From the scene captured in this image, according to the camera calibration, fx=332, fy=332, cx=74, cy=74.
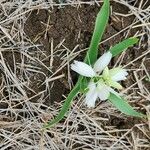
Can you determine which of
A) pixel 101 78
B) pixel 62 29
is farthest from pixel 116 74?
pixel 62 29

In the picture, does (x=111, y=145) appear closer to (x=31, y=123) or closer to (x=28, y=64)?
(x=31, y=123)

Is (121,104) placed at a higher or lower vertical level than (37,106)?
higher

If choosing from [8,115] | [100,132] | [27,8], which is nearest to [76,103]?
[100,132]

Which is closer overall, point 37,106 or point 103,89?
point 103,89

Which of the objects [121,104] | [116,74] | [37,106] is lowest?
[37,106]

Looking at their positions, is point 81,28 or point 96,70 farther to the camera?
point 81,28

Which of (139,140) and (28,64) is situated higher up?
(28,64)

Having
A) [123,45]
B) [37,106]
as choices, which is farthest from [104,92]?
[37,106]

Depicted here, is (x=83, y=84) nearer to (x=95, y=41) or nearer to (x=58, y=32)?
(x=95, y=41)
